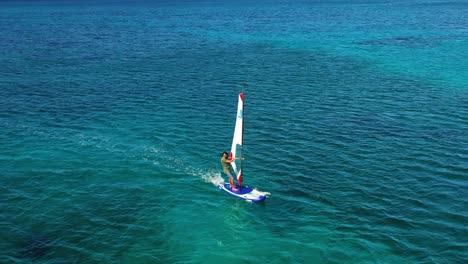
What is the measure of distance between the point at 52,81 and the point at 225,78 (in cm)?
3613

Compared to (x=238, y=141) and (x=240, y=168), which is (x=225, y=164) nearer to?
(x=240, y=168)

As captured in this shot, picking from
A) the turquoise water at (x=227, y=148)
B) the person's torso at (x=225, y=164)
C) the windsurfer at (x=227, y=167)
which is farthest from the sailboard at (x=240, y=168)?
the turquoise water at (x=227, y=148)

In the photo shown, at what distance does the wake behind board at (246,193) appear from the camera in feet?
156

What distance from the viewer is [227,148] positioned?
2438 inches

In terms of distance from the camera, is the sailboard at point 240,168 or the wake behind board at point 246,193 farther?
the sailboard at point 240,168

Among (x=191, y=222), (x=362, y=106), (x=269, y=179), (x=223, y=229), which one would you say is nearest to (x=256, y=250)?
(x=223, y=229)

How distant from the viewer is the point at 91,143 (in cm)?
6319

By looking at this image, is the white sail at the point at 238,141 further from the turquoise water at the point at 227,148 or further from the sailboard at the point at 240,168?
the turquoise water at the point at 227,148

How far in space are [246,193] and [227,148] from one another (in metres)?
14.3

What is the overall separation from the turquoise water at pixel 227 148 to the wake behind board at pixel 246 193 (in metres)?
0.76

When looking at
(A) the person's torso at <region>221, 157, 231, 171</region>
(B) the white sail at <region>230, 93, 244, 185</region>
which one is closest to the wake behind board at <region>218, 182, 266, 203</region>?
(B) the white sail at <region>230, 93, 244, 185</region>

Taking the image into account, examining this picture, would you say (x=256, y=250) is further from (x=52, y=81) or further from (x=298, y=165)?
(x=52, y=81)

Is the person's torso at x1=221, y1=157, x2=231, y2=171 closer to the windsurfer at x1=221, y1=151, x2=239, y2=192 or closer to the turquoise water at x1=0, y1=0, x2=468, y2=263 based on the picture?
the windsurfer at x1=221, y1=151, x2=239, y2=192

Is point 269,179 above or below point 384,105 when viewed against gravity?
below
